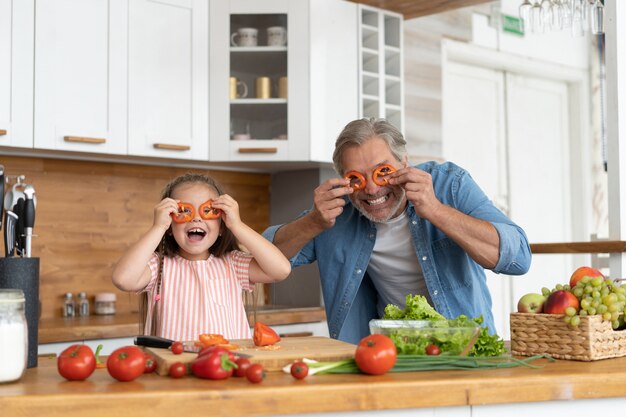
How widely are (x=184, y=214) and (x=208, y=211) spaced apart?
0.21ft

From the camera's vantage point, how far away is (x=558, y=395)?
1595 millimetres

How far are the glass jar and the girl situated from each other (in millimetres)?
585

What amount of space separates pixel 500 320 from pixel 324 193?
375 cm

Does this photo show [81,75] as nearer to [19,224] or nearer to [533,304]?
[19,224]

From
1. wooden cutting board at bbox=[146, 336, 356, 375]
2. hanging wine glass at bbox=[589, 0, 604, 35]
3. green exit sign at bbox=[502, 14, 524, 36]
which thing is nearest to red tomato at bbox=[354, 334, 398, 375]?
wooden cutting board at bbox=[146, 336, 356, 375]

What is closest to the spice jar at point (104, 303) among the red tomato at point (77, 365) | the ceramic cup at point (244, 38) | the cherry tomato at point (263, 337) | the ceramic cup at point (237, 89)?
the ceramic cup at point (237, 89)

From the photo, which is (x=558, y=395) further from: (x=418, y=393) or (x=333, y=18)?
(x=333, y=18)

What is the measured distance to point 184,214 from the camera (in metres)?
2.15

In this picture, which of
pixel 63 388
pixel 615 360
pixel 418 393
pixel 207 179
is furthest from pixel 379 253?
pixel 63 388

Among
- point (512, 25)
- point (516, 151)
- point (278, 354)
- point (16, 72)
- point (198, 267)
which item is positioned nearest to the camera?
point (278, 354)

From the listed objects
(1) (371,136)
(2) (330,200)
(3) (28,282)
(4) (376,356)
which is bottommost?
(4) (376,356)

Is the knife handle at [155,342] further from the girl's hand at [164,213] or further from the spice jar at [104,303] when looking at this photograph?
the spice jar at [104,303]

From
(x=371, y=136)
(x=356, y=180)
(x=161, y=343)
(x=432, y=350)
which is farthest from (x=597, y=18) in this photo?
(x=161, y=343)

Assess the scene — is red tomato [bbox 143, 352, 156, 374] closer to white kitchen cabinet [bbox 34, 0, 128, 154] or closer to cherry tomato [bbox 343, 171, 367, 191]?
cherry tomato [bbox 343, 171, 367, 191]
